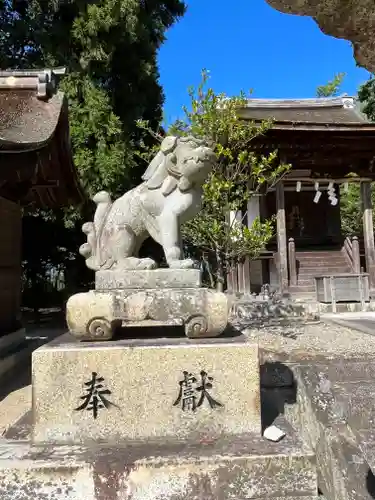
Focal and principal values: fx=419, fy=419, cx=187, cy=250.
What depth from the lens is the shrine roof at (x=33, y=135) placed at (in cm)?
404

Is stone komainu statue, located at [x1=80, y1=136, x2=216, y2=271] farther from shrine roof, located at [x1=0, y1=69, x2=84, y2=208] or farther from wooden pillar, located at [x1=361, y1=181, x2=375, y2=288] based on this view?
wooden pillar, located at [x1=361, y1=181, x2=375, y2=288]

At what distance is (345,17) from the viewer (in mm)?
1262

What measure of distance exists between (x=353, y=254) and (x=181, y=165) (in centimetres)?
1053

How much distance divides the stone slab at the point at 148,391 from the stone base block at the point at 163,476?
8.6 inches

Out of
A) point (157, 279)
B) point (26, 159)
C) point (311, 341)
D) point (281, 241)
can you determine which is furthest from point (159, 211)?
point (281, 241)

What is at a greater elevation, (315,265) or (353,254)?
(353,254)

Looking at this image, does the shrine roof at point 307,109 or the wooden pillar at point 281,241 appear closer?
the wooden pillar at point 281,241

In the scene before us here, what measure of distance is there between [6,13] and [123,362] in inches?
497

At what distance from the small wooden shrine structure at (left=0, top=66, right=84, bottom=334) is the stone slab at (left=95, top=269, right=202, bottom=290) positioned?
6.09 feet

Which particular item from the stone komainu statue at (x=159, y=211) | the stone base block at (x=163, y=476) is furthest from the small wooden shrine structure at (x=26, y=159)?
the stone base block at (x=163, y=476)

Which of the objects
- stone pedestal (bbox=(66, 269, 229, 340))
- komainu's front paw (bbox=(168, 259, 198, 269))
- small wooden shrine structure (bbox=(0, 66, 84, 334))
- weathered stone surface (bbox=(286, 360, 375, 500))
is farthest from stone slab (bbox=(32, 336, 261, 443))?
small wooden shrine structure (bbox=(0, 66, 84, 334))

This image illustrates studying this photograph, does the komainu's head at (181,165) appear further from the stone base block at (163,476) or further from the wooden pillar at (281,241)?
the wooden pillar at (281,241)

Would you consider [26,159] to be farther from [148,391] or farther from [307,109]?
[307,109]

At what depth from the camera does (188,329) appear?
2668mm
